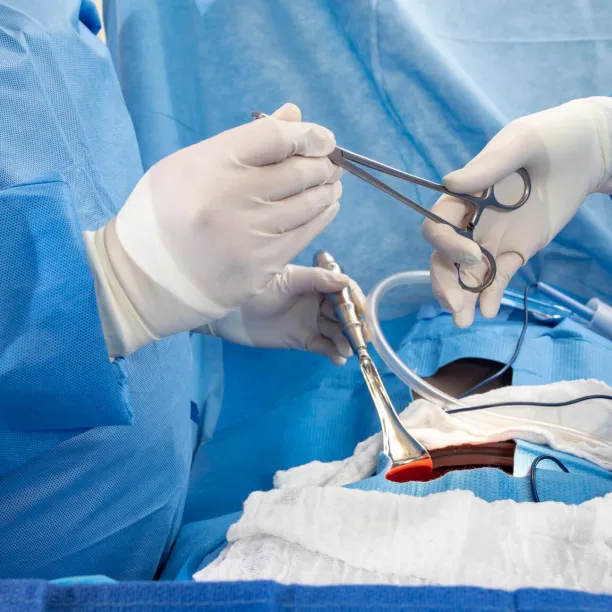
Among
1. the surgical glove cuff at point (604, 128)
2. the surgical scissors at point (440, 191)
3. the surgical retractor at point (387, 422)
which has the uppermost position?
the surgical glove cuff at point (604, 128)

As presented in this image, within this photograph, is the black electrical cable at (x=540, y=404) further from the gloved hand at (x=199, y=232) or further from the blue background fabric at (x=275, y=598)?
the blue background fabric at (x=275, y=598)

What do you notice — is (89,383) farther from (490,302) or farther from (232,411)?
(232,411)

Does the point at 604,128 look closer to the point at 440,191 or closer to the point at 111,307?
the point at 440,191

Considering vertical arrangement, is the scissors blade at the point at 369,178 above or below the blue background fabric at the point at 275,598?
above

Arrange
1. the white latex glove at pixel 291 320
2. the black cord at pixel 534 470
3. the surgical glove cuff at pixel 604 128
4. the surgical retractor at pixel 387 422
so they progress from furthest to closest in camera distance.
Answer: the white latex glove at pixel 291 320, the surgical glove cuff at pixel 604 128, the surgical retractor at pixel 387 422, the black cord at pixel 534 470

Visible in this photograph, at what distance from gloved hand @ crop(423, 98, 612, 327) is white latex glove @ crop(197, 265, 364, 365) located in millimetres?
267

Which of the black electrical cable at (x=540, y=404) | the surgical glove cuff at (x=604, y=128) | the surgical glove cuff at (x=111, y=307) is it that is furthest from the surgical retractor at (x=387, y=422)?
the surgical glove cuff at (x=604, y=128)

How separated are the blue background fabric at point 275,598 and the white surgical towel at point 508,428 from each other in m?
0.56

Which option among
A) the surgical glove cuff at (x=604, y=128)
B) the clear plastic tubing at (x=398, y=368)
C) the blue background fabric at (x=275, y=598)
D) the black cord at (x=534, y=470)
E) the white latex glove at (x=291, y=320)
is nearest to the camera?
the blue background fabric at (x=275, y=598)

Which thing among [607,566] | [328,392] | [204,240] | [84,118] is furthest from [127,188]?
[607,566]

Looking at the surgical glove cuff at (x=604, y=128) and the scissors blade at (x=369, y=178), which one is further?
the surgical glove cuff at (x=604, y=128)

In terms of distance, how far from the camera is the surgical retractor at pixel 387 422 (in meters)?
0.87

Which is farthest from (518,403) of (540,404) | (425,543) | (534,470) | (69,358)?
(69,358)

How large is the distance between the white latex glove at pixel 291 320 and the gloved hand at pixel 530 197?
267mm
